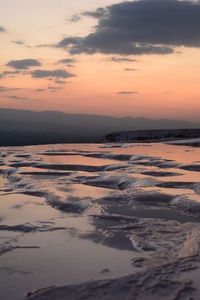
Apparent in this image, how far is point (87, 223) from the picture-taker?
2.45m

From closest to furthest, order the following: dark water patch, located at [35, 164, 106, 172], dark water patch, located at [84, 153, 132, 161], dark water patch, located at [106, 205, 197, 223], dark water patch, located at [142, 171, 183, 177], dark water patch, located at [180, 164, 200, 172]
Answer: dark water patch, located at [106, 205, 197, 223] → dark water patch, located at [142, 171, 183, 177] → dark water patch, located at [180, 164, 200, 172] → dark water patch, located at [35, 164, 106, 172] → dark water patch, located at [84, 153, 132, 161]

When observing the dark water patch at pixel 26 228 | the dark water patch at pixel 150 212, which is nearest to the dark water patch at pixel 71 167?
the dark water patch at pixel 150 212

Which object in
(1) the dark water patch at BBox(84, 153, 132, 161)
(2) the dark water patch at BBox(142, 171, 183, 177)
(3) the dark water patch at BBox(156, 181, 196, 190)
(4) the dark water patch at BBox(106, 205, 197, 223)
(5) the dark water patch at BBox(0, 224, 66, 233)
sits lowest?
(4) the dark water patch at BBox(106, 205, 197, 223)

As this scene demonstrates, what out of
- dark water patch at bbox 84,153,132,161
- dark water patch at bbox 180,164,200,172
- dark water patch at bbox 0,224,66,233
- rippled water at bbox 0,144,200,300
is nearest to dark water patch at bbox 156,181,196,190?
rippled water at bbox 0,144,200,300

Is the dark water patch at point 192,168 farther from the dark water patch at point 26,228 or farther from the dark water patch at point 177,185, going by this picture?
the dark water patch at point 26,228

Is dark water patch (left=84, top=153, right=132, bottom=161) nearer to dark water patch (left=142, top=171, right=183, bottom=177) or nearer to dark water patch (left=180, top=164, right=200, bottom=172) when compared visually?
dark water patch (left=180, top=164, right=200, bottom=172)

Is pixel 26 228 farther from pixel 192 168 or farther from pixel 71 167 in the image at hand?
pixel 71 167

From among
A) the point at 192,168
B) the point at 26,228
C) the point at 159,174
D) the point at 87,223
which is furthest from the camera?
the point at 192,168

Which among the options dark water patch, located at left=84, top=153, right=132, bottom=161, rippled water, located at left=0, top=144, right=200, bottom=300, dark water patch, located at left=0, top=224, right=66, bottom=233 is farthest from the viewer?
dark water patch, located at left=84, top=153, right=132, bottom=161

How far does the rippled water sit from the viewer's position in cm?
165

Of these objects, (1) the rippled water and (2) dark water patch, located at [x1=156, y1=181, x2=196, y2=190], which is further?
(2) dark water patch, located at [x1=156, y1=181, x2=196, y2=190]

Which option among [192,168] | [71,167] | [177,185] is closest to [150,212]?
[177,185]

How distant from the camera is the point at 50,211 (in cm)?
281

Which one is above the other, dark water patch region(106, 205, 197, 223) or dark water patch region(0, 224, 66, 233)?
dark water patch region(0, 224, 66, 233)
